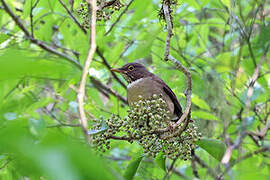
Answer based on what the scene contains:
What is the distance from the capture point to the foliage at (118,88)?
1.19m

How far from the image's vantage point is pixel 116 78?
5.62m

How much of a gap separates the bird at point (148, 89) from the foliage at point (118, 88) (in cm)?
10

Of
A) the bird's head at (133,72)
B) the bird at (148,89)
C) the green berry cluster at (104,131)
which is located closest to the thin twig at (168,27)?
the green berry cluster at (104,131)

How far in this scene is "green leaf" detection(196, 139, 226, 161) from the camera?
2.77 m

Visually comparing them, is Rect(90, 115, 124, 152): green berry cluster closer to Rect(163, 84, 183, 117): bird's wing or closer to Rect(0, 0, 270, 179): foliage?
Rect(0, 0, 270, 179): foliage

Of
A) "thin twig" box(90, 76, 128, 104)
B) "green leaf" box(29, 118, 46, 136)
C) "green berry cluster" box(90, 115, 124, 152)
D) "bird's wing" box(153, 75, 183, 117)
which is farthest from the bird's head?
"green leaf" box(29, 118, 46, 136)

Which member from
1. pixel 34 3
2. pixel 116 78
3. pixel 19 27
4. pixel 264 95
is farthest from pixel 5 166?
pixel 264 95

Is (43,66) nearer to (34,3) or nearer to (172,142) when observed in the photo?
(172,142)

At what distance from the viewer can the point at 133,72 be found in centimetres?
492

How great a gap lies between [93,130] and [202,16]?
529 cm

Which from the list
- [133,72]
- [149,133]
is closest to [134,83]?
[133,72]

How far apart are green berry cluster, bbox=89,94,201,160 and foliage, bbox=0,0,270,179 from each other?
16 centimetres

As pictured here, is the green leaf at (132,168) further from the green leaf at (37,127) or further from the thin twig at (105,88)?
the thin twig at (105,88)

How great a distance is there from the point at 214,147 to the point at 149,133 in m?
0.53
